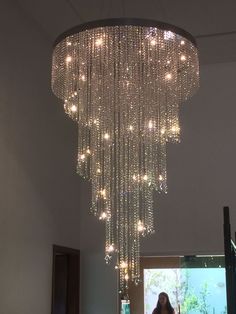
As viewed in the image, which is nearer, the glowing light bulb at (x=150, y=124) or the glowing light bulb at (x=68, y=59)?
the glowing light bulb at (x=68, y=59)

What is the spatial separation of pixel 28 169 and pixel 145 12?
238 cm

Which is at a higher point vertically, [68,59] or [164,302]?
[68,59]

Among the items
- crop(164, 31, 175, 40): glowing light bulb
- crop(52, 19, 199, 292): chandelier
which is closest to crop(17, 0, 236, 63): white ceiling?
crop(52, 19, 199, 292): chandelier

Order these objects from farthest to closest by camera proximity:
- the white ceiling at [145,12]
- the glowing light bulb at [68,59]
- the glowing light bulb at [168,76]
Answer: the white ceiling at [145,12], the glowing light bulb at [168,76], the glowing light bulb at [68,59]

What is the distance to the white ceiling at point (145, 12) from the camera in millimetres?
5820

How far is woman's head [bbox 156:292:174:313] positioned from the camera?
7584 millimetres

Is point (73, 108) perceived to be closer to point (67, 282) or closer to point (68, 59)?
point (68, 59)

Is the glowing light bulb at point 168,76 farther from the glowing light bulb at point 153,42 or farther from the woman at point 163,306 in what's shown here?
the woman at point 163,306

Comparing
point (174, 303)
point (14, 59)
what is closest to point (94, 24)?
point (14, 59)

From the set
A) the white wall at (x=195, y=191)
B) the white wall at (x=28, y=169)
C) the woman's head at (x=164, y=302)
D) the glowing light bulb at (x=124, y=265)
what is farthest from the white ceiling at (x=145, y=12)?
the woman's head at (x=164, y=302)

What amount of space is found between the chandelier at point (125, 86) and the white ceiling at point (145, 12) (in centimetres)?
184

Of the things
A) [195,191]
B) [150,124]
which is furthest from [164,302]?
[150,124]

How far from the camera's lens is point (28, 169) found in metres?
5.67

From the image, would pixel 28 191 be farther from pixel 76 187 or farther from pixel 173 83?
pixel 173 83
